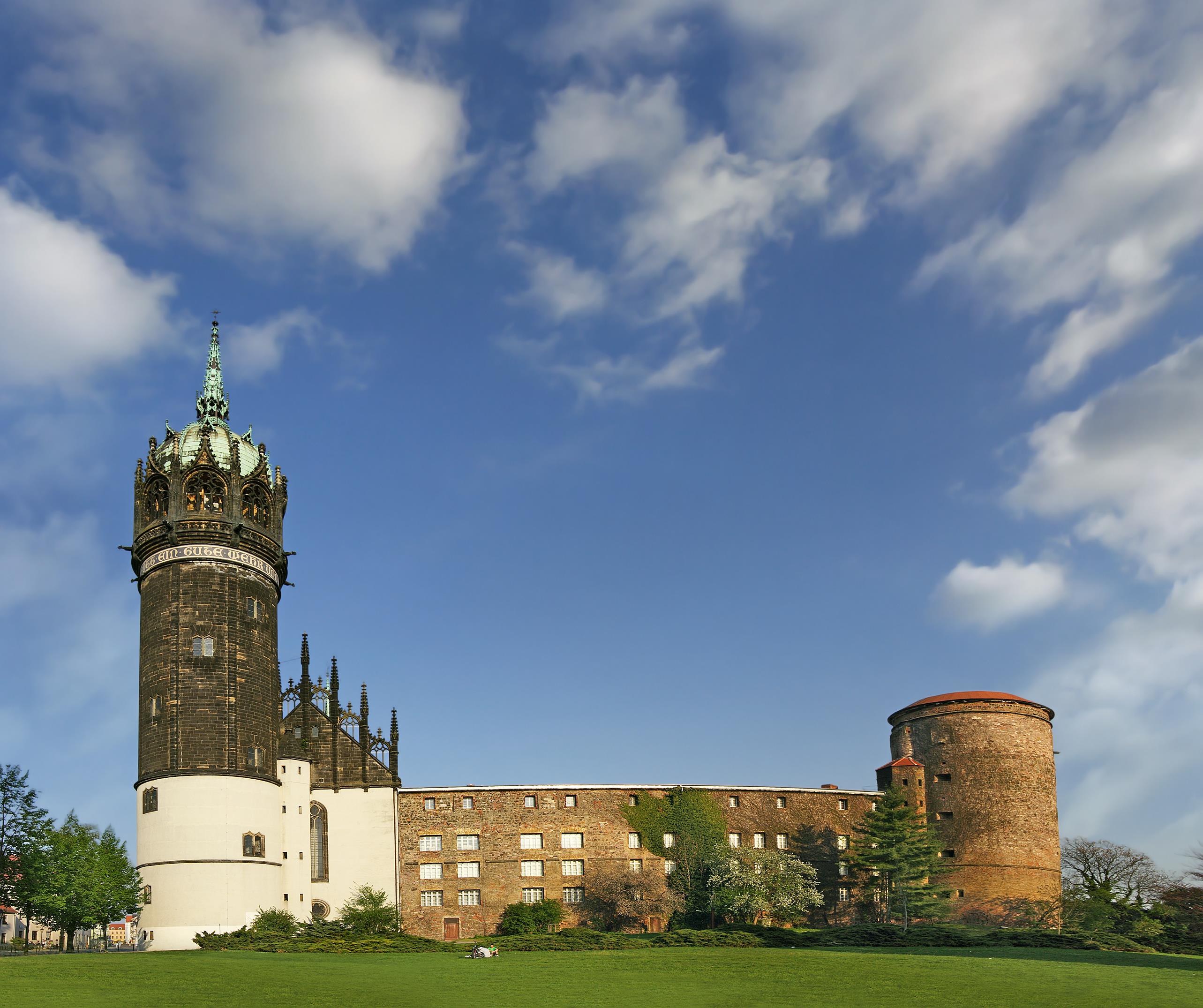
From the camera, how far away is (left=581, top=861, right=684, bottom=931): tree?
215 ft

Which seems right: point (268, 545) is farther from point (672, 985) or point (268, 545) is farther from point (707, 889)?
point (672, 985)

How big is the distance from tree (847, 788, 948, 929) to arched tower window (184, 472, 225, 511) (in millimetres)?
40210

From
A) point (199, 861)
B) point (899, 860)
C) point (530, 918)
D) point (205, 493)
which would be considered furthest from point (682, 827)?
point (205, 493)

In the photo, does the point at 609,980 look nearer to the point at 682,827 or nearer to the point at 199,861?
the point at 199,861

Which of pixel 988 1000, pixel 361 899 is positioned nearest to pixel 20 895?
pixel 361 899

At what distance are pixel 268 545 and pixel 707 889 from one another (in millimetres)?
30835

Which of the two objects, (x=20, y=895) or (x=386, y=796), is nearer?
(x=20, y=895)

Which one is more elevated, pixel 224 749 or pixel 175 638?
pixel 175 638

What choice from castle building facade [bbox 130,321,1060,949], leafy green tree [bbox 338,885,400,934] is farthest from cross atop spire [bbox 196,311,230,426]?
leafy green tree [bbox 338,885,400,934]

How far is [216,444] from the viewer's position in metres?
65.2

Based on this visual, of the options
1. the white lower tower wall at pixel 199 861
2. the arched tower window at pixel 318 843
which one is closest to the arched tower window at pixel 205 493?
the white lower tower wall at pixel 199 861

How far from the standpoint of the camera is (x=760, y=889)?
64.4 metres

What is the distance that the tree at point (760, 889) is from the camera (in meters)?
64.1

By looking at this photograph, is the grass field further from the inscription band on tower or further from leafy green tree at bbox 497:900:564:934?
the inscription band on tower
